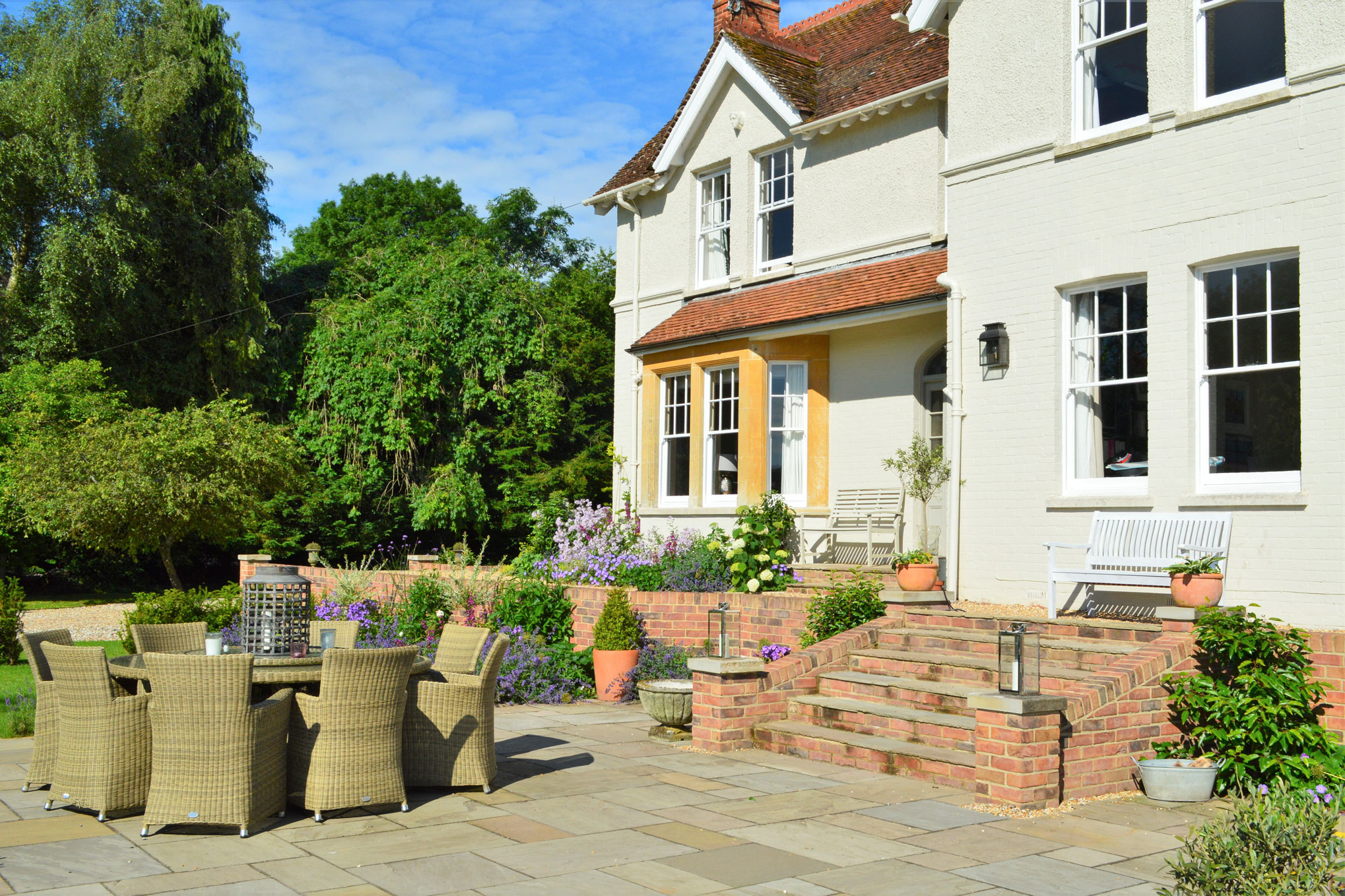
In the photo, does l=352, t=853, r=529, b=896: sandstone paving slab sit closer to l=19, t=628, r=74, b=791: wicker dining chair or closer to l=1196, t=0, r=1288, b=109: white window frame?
l=19, t=628, r=74, b=791: wicker dining chair

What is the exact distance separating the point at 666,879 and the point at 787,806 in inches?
69.1

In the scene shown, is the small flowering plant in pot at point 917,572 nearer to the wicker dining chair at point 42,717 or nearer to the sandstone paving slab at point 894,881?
the sandstone paving slab at point 894,881

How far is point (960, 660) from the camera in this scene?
30.3 ft

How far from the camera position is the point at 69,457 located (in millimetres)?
18969

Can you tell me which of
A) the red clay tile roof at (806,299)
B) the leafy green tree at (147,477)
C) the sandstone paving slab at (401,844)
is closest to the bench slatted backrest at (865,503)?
the red clay tile roof at (806,299)

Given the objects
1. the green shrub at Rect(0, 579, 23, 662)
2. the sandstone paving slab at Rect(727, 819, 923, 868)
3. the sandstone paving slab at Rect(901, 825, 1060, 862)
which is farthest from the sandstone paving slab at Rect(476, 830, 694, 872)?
the green shrub at Rect(0, 579, 23, 662)

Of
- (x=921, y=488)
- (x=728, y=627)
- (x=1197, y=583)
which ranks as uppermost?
(x=921, y=488)

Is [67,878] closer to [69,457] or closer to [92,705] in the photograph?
[92,705]

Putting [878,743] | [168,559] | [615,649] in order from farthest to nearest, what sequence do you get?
[168,559], [615,649], [878,743]

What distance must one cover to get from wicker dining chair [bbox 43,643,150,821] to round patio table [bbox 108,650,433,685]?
0.49 ft

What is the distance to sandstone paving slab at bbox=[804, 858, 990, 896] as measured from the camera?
5453mm

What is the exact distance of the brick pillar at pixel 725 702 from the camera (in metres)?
9.05

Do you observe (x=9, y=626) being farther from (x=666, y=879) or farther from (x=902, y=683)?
(x=666, y=879)

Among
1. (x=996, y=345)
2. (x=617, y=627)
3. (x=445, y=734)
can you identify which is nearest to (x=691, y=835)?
(x=445, y=734)
